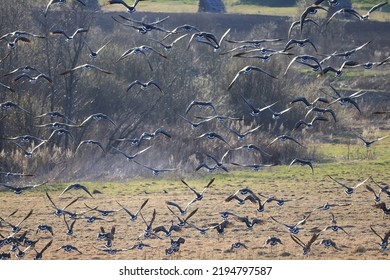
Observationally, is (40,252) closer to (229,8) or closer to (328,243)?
(328,243)

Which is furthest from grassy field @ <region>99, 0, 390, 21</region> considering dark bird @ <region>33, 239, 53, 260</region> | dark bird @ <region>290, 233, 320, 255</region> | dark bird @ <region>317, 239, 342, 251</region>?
dark bird @ <region>317, 239, 342, 251</region>

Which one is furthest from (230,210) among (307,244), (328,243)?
(328,243)

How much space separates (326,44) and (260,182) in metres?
31.2

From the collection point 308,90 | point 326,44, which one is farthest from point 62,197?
point 326,44

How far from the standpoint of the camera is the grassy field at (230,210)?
83.9ft

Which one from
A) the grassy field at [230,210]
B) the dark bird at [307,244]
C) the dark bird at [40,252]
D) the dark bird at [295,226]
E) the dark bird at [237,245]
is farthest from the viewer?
the dark bird at [295,226]

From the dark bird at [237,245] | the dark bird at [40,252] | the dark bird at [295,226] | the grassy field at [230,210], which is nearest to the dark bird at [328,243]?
the grassy field at [230,210]

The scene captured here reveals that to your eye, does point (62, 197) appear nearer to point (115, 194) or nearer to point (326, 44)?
point (115, 194)

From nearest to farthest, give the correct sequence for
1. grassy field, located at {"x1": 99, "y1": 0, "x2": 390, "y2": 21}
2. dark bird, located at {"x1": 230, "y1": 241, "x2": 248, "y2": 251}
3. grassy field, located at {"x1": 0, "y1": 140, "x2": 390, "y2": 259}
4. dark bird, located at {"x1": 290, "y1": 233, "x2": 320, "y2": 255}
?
dark bird, located at {"x1": 290, "y1": 233, "x2": 320, "y2": 255}, dark bird, located at {"x1": 230, "y1": 241, "x2": 248, "y2": 251}, grassy field, located at {"x1": 0, "y1": 140, "x2": 390, "y2": 259}, grassy field, located at {"x1": 99, "y1": 0, "x2": 390, "y2": 21}

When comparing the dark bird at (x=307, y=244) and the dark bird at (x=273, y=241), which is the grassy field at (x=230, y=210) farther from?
the dark bird at (x=273, y=241)

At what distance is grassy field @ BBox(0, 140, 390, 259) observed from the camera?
25.6 metres

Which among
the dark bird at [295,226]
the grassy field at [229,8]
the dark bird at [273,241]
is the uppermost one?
the dark bird at [273,241]

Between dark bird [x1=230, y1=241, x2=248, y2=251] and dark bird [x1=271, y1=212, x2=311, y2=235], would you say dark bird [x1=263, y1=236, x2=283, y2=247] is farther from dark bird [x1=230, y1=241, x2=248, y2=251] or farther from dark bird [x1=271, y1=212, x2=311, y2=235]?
dark bird [x1=271, y1=212, x2=311, y2=235]

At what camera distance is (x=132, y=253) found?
25.5 meters
